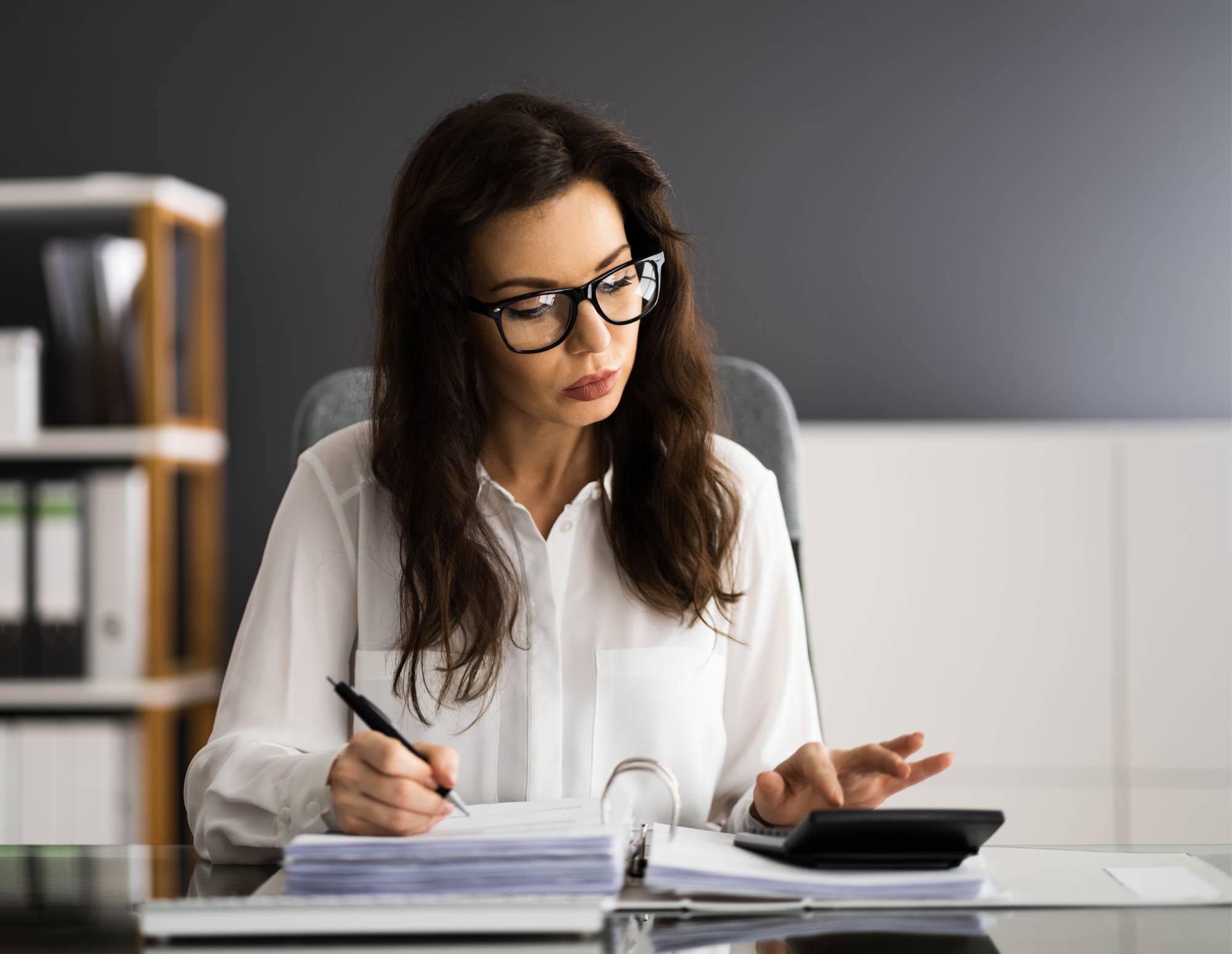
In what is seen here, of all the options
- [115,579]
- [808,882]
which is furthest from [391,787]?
[115,579]

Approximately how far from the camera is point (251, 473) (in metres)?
2.93

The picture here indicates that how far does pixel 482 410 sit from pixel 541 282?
21 cm

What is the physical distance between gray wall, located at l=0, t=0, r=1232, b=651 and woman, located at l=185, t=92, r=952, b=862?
1.38 metres

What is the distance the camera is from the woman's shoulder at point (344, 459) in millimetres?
1383

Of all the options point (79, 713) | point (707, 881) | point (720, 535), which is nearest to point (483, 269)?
point (720, 535)

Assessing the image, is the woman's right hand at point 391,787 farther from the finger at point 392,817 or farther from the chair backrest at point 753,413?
the chair backrest at point 753,413

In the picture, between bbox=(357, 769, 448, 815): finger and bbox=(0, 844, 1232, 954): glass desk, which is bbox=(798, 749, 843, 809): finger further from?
bbox=(357, 769, 448, 815): finger

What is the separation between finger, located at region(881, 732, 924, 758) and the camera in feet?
3.14

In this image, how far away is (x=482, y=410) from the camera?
142cm

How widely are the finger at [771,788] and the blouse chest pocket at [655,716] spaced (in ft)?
0.88

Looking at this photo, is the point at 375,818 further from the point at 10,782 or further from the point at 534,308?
the point at 10,782

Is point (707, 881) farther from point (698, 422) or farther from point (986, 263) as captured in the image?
point (986, 263)

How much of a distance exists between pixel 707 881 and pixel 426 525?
60 centimetres

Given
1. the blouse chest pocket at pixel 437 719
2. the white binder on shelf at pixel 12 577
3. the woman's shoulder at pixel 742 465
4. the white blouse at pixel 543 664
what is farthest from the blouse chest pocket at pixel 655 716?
the white binder on shelf at pixel 12 577
